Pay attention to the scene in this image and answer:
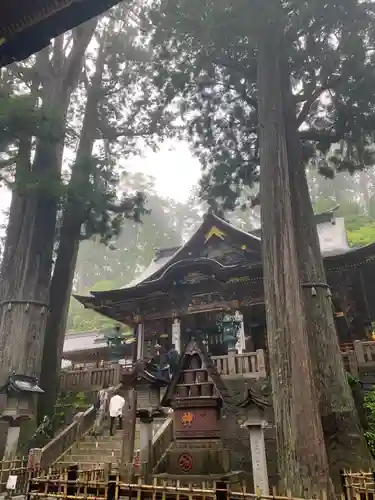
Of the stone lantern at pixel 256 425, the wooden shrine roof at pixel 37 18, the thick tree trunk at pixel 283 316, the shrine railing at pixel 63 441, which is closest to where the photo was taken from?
the wooden shrine roof at pixel 37 18

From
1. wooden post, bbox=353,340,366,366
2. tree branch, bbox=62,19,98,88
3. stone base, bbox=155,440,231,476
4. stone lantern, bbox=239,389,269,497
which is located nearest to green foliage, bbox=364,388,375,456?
wooden post, bbox=353,340,366,366

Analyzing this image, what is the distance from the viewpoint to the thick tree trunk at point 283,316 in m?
6.18

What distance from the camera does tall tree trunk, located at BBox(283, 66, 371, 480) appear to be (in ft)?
24.5

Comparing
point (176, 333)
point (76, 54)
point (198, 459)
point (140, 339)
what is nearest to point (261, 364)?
point (198, 459)

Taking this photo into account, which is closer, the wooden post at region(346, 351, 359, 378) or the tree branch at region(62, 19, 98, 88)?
the wooden post at region(346, 351, 359, 378)

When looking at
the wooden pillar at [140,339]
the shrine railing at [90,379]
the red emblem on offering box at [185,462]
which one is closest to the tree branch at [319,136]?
the red emblem on offering box at [185,462]

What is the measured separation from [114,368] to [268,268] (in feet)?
25.3

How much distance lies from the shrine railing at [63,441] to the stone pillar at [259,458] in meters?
4.40

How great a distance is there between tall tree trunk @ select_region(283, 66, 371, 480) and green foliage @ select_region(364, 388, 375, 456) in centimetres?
64

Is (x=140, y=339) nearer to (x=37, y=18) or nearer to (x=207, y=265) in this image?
(x=207, y=265)

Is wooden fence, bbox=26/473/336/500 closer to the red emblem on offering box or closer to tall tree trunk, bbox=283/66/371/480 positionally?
the red emblem on offering box

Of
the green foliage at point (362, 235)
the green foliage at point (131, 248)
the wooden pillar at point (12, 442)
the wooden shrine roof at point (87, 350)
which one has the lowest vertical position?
the wooden pillar at point (12, 442)

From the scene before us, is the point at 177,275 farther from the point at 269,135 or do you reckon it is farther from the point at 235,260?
the point at 269,135

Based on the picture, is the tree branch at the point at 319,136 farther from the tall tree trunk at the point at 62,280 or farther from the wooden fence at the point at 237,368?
the tall tree trunk at the point at 62,280
